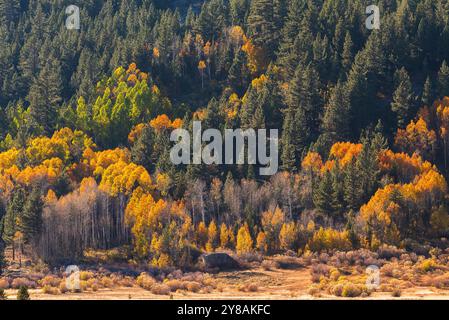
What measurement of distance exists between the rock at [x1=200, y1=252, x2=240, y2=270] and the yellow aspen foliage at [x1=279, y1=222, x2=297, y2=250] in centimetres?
631

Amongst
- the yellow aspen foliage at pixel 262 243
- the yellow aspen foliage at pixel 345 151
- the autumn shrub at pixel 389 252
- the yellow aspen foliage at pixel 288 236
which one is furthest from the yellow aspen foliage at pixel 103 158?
the autumn shrub at pixel 389 252

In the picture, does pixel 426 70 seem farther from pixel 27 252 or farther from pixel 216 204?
pixel 27 252

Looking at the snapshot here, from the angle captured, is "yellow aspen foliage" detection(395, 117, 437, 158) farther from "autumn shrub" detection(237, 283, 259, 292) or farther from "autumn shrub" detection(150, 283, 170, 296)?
"autumn shrub" detection(150, 283, 170, 296)

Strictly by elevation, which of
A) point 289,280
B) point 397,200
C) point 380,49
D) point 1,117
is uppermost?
point 380,49

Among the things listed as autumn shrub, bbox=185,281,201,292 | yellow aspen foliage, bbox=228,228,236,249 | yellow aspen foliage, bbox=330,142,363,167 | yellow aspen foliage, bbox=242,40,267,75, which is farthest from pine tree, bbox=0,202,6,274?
yellow aspen foliage, bbox=242,40,267,75

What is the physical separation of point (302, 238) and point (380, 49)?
123 ft

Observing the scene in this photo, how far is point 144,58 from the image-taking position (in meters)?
152

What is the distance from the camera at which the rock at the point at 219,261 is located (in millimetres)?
108625

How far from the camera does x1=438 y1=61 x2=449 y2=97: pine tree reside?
436ft

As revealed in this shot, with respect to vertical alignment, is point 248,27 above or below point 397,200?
above

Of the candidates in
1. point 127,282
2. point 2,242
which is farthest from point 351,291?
point 2,242

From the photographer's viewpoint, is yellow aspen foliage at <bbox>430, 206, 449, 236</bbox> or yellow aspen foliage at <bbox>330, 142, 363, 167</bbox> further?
yellow aspen foliage at <bbox>330, 142, 363, 167</bbox>

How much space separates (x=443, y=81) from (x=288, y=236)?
3529 centimetres
